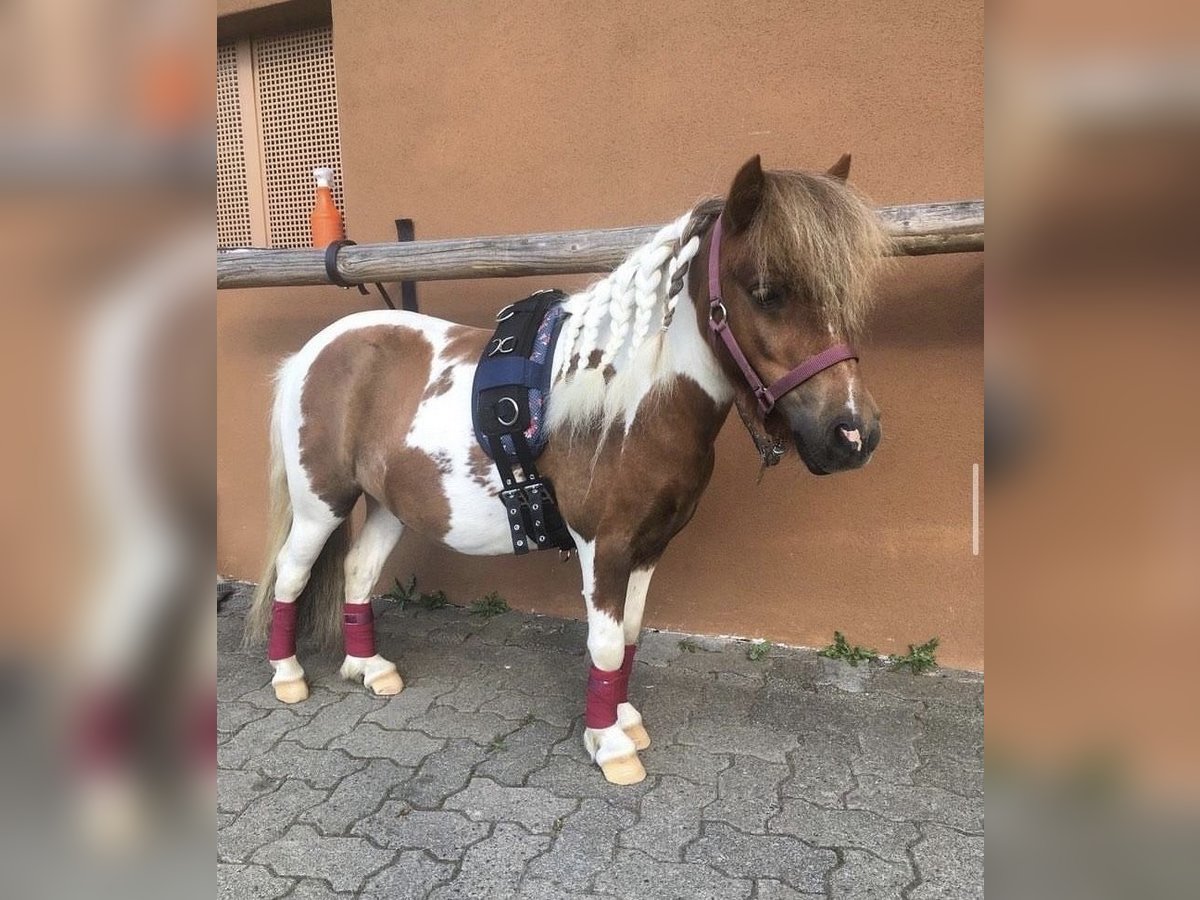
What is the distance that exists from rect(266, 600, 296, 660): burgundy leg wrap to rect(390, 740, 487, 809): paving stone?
0.76 m

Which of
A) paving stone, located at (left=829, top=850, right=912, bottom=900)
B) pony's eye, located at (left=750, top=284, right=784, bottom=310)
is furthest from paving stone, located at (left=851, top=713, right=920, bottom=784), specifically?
pony's eye, located at (left=750, top=284, right=784, bottom=310)

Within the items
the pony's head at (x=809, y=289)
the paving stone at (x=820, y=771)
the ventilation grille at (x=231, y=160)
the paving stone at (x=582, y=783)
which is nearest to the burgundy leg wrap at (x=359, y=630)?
the paving stone at (x=582, y=783)

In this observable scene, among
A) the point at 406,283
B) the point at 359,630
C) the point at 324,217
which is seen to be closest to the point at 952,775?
the point at 359,630

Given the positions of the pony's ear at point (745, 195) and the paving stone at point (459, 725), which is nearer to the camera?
the pony's ear at point (745, 195)

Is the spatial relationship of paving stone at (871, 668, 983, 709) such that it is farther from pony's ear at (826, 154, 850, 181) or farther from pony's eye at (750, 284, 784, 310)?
pony's ear at (826, 154, 850, 181)

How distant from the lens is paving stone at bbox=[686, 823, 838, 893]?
1721 millimetres

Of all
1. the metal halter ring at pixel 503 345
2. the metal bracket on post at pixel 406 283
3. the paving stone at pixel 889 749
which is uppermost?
the metal bracket on post at pixel 406 283

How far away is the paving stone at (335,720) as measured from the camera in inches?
93.6

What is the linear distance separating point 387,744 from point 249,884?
24.1 inches

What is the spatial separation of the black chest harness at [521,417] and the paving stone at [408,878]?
2.79 ft

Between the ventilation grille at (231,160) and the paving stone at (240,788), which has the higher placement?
the ventilation grille at (231,160)

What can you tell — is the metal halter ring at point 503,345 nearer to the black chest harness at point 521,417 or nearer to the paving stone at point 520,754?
the black chest harness at point 521,417

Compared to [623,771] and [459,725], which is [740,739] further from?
[459,725]
